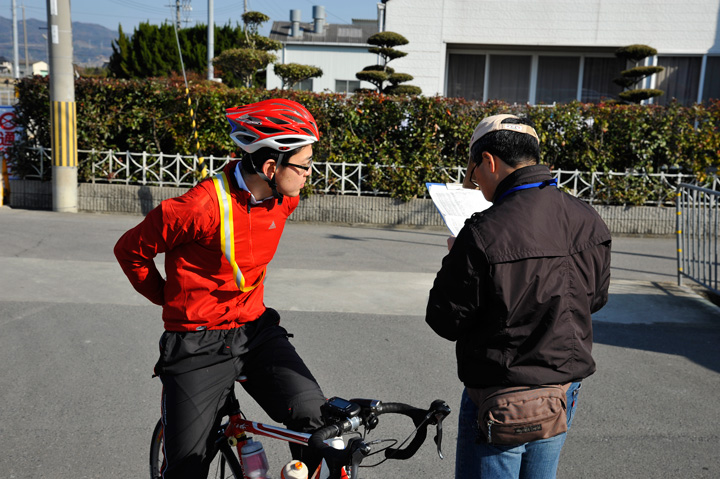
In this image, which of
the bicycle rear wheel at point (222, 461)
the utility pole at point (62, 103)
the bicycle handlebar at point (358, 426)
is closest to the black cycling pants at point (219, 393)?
the bicycle rear wheel at point (222, 461)

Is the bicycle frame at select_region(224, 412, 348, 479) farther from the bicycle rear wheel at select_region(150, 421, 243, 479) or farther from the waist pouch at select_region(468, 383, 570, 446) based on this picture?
the waist pouch at select_region(468, 383, 570, 446)

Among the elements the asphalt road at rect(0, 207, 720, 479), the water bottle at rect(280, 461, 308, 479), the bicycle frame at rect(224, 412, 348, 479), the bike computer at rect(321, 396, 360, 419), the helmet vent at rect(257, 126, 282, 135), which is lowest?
the asphalt road at rect(0, 207, 720, 479)

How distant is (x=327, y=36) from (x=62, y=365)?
29.9 m

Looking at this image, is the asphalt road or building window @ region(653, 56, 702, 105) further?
building window @ region(653, 56, 702, 105)

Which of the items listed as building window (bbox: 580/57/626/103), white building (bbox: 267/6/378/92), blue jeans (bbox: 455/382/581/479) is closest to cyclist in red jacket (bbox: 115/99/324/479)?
blue jeans (bbox: 455/382/581/479)

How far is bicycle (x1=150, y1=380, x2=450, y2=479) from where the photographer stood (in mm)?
→ 2125

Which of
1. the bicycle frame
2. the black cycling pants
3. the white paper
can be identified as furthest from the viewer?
the white paper

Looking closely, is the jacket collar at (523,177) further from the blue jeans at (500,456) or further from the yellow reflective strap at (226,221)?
the yellow reflective strap at (226,221)

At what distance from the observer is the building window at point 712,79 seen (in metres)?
20.2

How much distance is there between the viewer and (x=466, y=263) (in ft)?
7.31

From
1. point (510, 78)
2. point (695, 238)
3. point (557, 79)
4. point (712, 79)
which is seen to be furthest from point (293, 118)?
point (712, 79)

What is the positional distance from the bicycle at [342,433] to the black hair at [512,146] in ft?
2.89

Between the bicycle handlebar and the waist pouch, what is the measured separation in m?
0.15

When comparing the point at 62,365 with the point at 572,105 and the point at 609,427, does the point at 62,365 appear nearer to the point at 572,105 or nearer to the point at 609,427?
the point at 609,427
